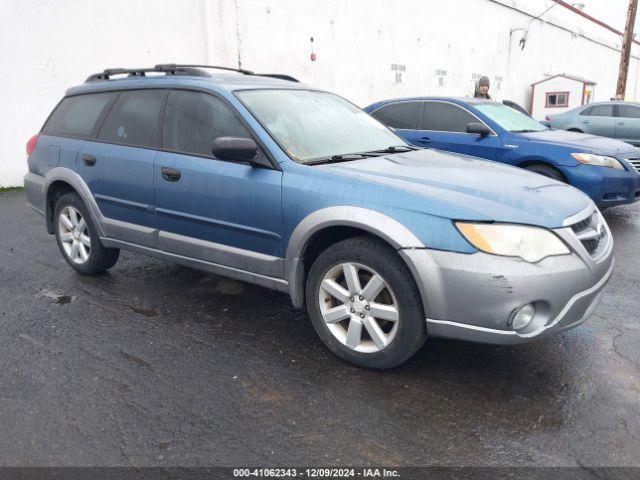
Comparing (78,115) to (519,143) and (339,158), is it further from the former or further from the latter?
(519,143)

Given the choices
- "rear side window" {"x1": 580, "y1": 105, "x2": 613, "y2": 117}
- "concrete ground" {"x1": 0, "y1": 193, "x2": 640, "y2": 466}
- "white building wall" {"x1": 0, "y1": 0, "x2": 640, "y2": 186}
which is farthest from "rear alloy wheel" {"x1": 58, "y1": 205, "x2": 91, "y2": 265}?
"rear side window" {"x1": 580, "y1": 105, "x2": 613, "y2": 117}

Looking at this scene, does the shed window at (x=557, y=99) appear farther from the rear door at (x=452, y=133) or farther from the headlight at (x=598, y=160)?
the headlight at (x=598, y=160)

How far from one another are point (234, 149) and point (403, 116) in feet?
16.7

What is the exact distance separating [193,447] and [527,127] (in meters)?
6.37

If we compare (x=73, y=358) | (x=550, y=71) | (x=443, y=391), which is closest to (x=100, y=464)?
(x=73, y=358)

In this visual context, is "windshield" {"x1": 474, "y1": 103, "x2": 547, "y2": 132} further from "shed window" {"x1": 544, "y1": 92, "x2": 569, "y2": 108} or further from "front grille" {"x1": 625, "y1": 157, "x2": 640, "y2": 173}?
"shed window" {"x1": 544, "y1": 92, "x2": 569, "y2": 108}

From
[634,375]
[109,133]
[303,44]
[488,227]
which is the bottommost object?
[634,375]

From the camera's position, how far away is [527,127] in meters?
7.10

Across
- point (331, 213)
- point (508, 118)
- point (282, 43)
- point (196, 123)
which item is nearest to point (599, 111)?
point (508, 118)

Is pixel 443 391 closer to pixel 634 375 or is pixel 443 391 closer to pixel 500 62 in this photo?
pixel 634 375

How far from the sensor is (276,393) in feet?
9.09

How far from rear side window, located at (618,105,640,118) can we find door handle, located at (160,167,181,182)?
40.7 ft

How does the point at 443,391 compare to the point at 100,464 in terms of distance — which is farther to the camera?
the point at 443,391

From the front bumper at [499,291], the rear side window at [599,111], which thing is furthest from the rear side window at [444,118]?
the rear side window at [599,111]
